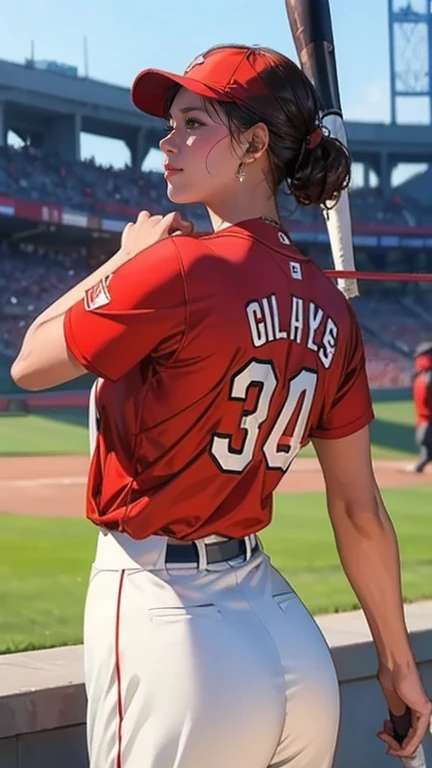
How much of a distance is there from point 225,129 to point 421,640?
137 centimetres

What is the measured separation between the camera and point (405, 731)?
1293 millimetres

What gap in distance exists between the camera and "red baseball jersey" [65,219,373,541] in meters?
0.99

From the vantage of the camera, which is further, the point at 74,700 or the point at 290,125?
the point at 74,700

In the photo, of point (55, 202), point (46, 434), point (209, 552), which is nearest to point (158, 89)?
point (209, 552)

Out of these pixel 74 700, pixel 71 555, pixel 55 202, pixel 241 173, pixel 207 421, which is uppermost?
pixel 241 173

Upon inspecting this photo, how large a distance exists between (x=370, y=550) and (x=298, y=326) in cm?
32

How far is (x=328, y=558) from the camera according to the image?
11.5 ft

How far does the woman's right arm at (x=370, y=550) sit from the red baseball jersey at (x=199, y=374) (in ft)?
0.47

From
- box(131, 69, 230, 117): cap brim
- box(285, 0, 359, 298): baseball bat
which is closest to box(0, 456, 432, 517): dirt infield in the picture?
box(285, 0, 359, 298): baseball bat

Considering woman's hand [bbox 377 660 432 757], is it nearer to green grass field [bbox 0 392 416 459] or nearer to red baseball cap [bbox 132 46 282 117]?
red baseball cap [bbox 132 46 282 117]

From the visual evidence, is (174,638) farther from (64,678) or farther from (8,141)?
(8,141)

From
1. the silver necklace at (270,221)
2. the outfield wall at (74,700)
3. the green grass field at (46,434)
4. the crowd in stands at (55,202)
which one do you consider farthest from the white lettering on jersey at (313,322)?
the crowd in stands at (55,202)

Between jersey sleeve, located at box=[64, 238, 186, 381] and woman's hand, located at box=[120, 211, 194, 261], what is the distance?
0.14ft

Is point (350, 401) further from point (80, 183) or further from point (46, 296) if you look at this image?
point (80, 183)
